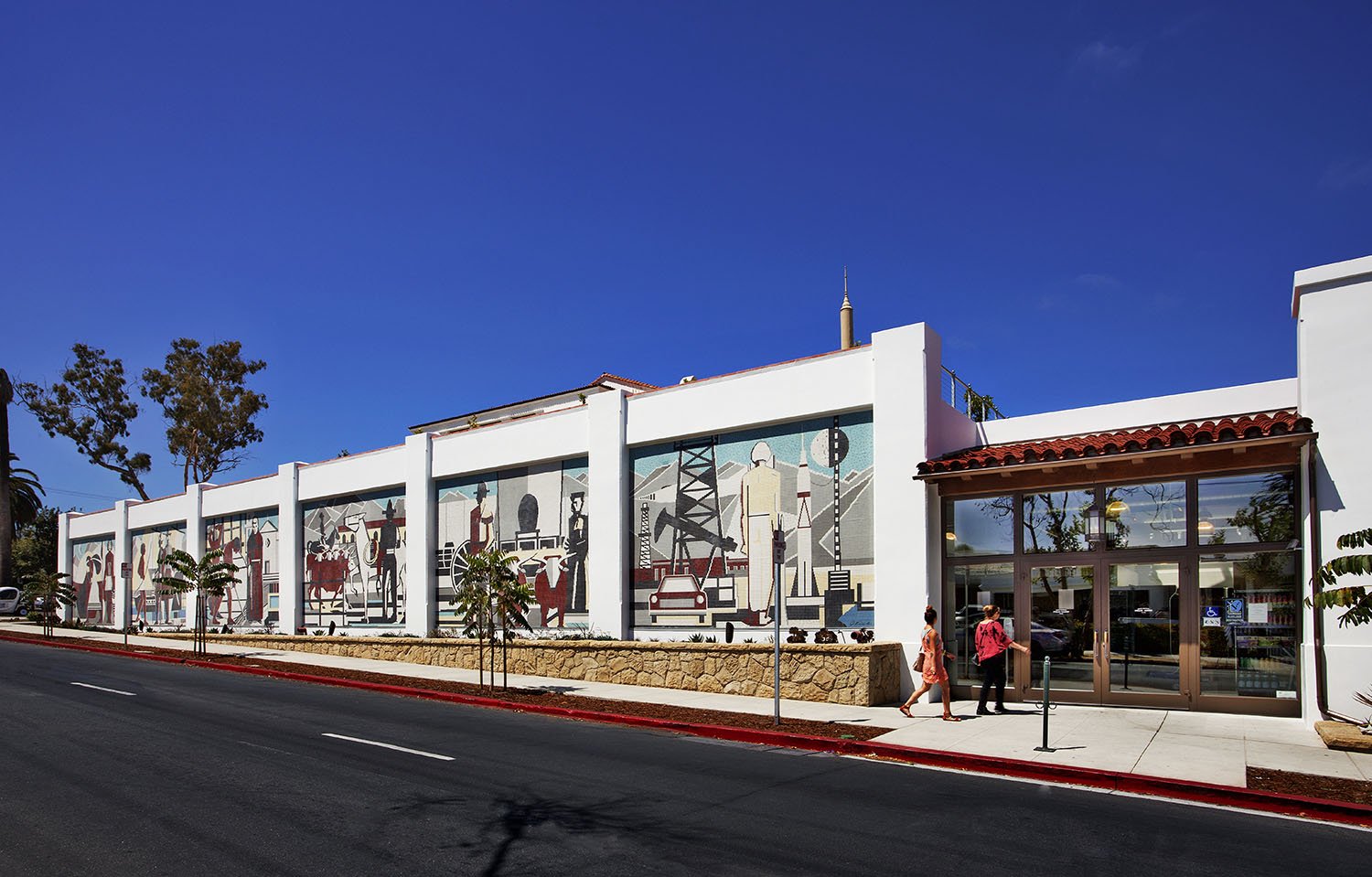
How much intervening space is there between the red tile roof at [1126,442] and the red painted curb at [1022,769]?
5434 mm

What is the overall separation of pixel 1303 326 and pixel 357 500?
24503 millimetres

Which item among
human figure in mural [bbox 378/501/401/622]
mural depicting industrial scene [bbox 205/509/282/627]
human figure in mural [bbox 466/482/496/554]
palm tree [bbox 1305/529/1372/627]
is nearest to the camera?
palm tree [bbox 1305/529/1372/627]

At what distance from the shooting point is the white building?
1324 cm

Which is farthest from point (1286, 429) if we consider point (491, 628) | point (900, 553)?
point (491, 628)

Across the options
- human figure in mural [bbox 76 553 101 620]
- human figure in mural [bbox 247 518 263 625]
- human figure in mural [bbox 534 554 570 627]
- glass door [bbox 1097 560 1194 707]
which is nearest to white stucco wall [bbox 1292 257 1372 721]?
glass door [bbox 1097 560 1194 707]

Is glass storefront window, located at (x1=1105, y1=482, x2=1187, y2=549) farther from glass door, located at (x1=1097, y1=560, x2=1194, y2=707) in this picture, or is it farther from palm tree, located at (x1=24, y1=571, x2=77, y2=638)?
palm tree, located at (x1=24, y1=571, x2=77, y2=638)

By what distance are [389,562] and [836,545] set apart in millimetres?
15031

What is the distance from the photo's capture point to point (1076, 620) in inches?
603

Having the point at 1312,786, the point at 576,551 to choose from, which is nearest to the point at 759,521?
the point at 576,551

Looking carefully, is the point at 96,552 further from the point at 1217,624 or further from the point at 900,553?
the point at 1217,624

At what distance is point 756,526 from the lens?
741 inches

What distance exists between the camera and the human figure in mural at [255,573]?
3183 cm

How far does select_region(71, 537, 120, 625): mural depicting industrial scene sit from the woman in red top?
129 ft

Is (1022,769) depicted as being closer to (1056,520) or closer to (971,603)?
(971,603)
